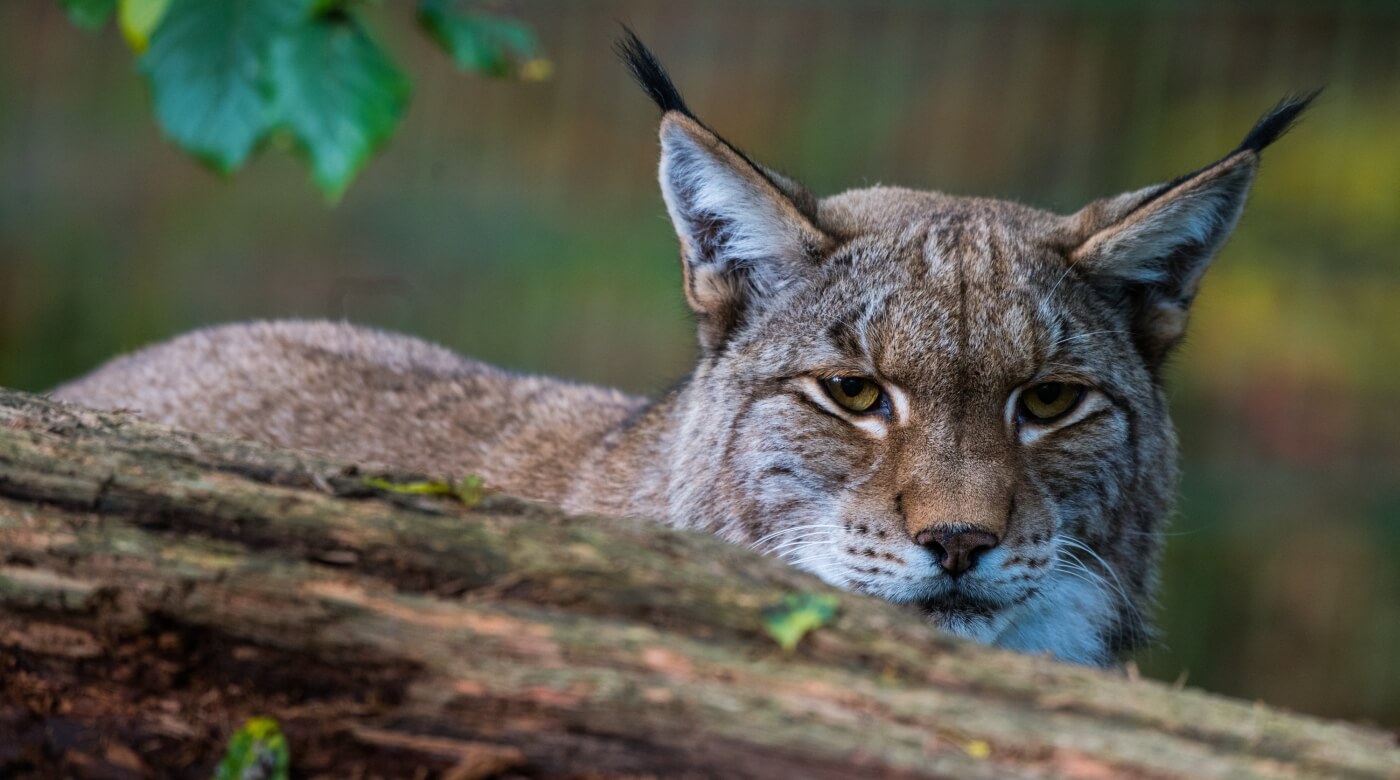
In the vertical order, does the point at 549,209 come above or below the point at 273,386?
above

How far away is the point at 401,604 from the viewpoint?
2.67 meters

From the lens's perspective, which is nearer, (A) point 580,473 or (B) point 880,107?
(A) point 580,473

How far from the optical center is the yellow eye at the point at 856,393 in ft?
14.6

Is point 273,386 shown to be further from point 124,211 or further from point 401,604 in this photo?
point 124,211

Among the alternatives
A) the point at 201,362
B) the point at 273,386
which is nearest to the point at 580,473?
the point at 273,386

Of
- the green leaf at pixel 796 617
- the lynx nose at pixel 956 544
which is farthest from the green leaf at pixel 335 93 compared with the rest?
the lynx nose at pixel 956 544

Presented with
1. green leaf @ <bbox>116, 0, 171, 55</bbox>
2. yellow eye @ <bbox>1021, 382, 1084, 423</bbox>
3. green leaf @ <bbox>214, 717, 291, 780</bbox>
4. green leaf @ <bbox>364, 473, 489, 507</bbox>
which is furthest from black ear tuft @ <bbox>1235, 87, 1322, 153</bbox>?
green leaf @ <bbox>214, 717, 291, 780</bbox>

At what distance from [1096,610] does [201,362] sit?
12.5ft

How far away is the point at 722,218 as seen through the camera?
4828 millimetres

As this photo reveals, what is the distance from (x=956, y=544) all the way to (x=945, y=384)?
53cm

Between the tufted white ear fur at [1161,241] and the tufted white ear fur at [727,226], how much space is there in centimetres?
89

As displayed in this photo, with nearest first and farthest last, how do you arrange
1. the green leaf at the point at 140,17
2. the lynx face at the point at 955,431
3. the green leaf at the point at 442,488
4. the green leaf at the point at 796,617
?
the green leaf at the point at 796,617 < the green leaf at the point at 442,488 < the green leaf at the point at 140,17 < the lynx face at the point at 955,431

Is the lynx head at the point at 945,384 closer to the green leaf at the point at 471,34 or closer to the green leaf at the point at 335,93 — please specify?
the green leaf at the point at 471,34

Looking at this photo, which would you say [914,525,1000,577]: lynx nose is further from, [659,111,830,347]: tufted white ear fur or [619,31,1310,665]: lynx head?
[659,111,830,347]: tufted white ear fur
